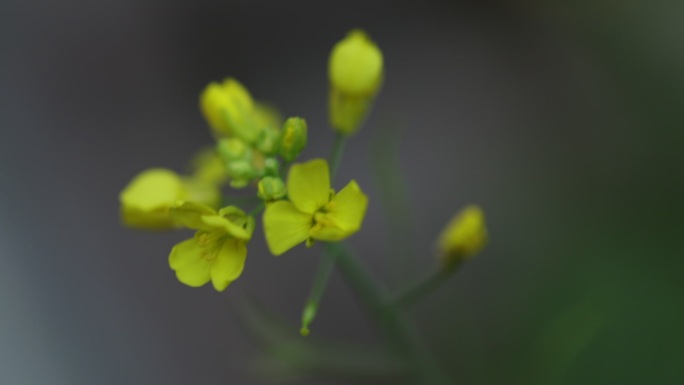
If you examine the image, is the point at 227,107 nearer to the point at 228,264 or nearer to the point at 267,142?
the point at 267,142

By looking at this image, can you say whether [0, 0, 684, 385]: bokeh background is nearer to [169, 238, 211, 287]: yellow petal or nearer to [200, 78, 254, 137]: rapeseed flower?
[200, 78, 254, 137]: rapeseed flower

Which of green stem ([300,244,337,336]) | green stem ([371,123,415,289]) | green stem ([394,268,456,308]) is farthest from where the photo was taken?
green stem ([371,123,415,289])

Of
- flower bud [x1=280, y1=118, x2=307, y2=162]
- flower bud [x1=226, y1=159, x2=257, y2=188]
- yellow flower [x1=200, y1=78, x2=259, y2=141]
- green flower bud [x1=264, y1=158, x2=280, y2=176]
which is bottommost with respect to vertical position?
green flower bud [x1=264, y1=158, x2=280, y2=176]

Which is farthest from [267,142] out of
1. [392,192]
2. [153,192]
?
[392,192]

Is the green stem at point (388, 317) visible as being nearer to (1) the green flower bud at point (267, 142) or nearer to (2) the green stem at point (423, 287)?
(2) the green stem at point (423, 287)

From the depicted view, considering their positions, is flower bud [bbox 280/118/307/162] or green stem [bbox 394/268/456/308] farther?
green stem [bbox 394/268/456/308]

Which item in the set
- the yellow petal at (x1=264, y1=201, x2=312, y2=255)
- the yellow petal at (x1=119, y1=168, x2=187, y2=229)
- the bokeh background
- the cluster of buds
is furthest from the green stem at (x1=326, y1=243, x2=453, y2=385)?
the bokeh background
